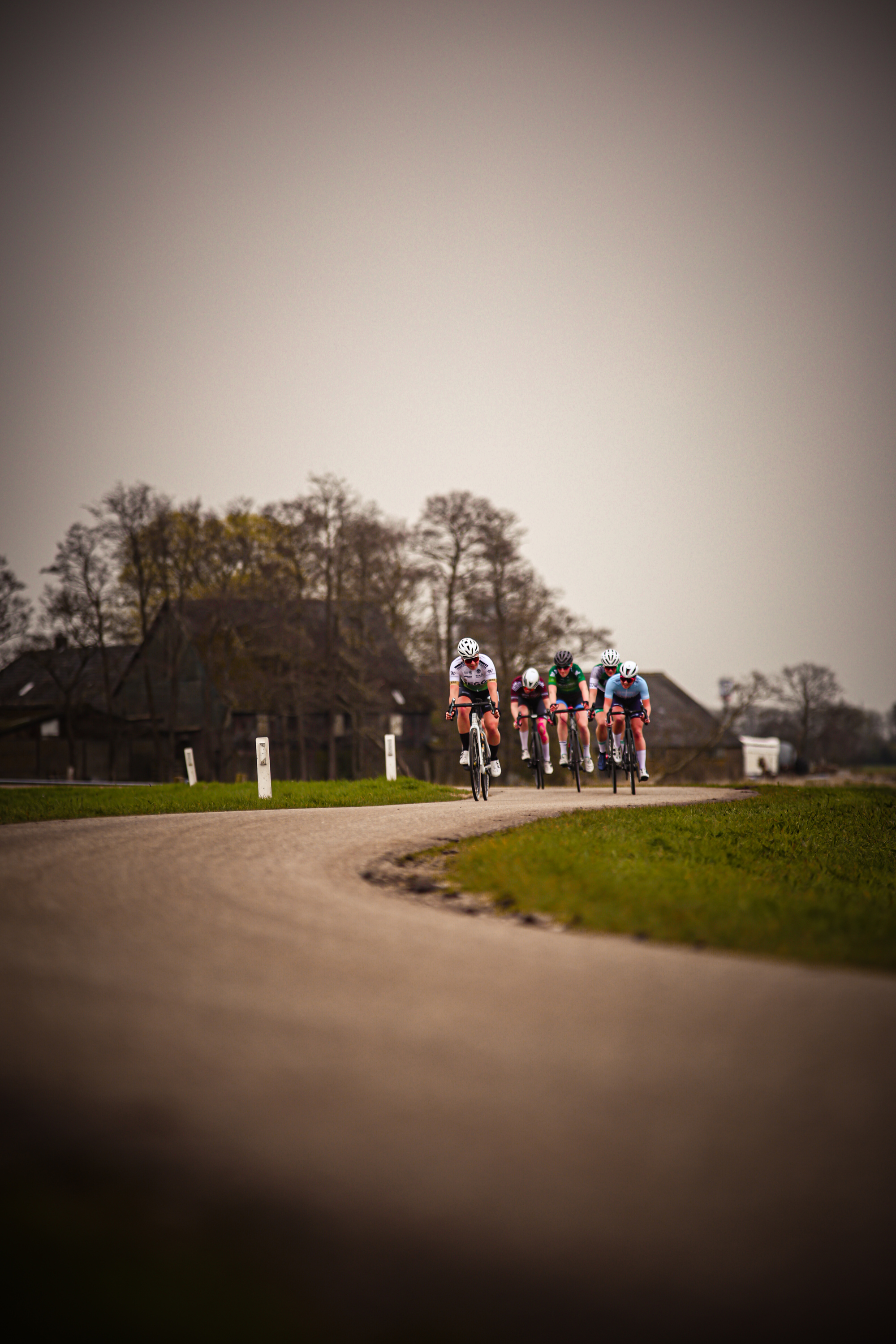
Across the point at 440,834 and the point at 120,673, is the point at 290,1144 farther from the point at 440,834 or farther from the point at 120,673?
the point at 120,673

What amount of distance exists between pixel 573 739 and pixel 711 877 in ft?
40.1

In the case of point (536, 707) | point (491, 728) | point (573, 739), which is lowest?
point (573, 739)

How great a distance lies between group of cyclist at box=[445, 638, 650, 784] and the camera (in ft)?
52.6

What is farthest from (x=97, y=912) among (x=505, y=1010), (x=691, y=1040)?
(x=691, y=1040)

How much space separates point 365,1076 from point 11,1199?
1.12 meters

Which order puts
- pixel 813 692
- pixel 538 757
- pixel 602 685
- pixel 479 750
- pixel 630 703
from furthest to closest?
pixel 813 692, pixel 538 757, pixel 602 685, pixel 630 703, pixel 479 750

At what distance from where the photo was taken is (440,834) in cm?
1002

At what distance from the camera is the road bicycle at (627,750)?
734 inches

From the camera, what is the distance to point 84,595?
151ft

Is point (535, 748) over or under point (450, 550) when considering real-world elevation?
under

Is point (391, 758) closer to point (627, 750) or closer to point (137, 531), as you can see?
point (627, 750)

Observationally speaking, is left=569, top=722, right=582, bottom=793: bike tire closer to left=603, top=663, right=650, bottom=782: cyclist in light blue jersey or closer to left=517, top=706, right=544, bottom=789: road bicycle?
left=517, top=706, right=544, bottom=789: road bicycle

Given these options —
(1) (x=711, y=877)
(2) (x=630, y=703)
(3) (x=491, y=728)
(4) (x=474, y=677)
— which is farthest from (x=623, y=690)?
(1) (x=711, y=877)

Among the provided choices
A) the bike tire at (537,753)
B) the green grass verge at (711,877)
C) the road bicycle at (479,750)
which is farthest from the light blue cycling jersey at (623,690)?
the green grass verge at (711,877)
